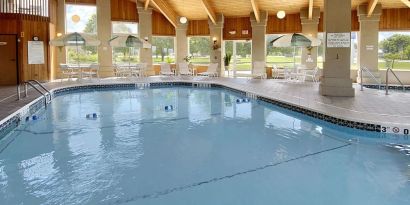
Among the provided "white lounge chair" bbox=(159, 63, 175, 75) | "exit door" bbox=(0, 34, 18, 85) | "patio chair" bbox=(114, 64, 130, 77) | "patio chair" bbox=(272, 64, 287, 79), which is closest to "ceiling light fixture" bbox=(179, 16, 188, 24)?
"white lounge chair" bbox=(159, 63, 175, 75)

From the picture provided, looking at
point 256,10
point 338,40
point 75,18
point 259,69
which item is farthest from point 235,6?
point 338,40

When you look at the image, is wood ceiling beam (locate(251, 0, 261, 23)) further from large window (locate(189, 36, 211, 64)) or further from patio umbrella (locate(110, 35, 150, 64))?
patio umbrella (locate(110, 35, 150, 64))

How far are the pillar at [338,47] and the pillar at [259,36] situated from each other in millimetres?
6680

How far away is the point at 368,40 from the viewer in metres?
14.2

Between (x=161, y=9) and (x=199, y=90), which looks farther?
(x=161, y=9)

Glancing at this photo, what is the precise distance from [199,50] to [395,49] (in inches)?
345

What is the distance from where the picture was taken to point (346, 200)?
3588 mm

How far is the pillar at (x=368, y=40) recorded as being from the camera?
46.2ft

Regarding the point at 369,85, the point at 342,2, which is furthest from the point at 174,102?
the point at 369,85

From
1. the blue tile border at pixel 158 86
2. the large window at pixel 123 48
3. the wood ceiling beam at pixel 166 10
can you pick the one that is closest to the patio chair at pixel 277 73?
the blue tile border at pixel 158 86

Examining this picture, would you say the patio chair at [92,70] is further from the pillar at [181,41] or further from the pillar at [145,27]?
the pillar at [181,41]

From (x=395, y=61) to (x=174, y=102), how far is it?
9.74m

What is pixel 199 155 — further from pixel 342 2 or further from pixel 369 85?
pixel 369 85

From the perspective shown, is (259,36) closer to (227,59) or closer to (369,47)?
(227,59)
